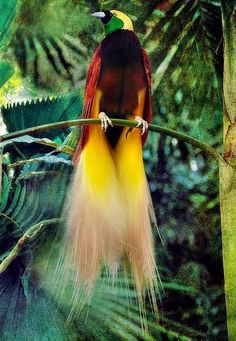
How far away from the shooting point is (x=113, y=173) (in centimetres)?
204

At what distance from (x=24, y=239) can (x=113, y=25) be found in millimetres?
735

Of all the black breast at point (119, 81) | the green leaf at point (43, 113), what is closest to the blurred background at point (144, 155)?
the green leaf at point (43, 113)

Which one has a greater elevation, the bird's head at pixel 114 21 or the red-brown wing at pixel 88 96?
the bird's head at pixel 114 21

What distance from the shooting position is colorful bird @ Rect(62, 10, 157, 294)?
77.3 inches

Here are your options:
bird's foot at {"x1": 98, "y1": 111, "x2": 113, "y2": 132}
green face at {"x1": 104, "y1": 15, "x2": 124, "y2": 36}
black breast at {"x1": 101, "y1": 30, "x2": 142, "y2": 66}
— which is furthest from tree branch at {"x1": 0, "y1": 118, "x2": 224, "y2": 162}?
green face at {"x1": 104, "y1": 15, "x2": 124, "y2": 36}

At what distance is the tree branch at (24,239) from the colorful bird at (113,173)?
81mm

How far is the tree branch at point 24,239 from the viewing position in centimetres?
197

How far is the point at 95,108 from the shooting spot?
203 cm

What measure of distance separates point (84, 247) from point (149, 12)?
0.84 meters

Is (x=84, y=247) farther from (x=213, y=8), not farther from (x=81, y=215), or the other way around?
(x=213, y=8)

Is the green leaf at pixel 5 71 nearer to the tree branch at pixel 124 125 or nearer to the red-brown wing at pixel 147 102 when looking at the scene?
the tree branch at pixel 124 125

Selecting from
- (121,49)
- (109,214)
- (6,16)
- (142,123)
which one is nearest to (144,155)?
(142,123)

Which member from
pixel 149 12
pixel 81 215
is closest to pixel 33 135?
pixel 81 215

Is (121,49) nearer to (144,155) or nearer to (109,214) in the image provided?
(144,155)
